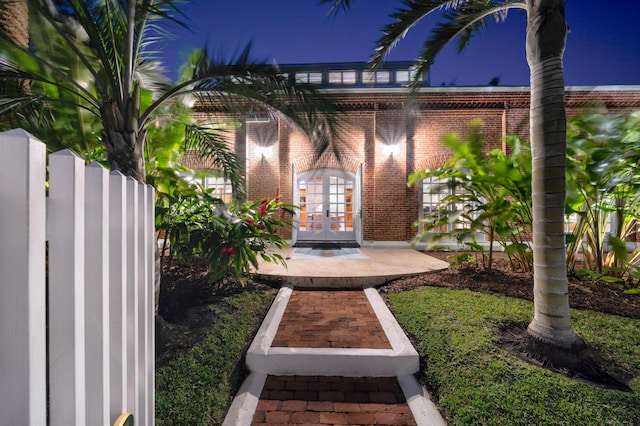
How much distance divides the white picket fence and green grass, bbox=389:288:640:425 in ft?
5.91

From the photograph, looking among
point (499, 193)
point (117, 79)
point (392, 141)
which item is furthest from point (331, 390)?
point (392, 141)

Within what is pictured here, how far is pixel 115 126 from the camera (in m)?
1.95

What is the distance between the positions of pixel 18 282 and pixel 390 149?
8.28 m

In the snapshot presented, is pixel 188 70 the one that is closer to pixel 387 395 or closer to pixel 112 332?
pixel 112 332

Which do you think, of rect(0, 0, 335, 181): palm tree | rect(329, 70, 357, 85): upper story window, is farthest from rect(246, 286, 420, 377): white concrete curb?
rect(329, 70, 357, 85): upper story window

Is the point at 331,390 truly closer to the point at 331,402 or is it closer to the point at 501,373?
the point at 331,402

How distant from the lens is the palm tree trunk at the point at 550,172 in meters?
2.02

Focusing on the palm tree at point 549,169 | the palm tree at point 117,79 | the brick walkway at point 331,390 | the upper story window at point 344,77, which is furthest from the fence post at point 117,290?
the upper story window at point 344,77

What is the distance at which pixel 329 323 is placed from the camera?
282cm

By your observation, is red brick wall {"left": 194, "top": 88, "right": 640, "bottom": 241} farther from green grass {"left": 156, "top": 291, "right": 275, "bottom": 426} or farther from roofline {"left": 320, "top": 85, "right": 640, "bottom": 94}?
green grass {"left": 156, "top": 291, "right": 275, "bottom": 426}

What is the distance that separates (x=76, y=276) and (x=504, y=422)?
6.92ft

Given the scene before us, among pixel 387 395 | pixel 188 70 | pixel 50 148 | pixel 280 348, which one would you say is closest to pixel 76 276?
pixel 280 348

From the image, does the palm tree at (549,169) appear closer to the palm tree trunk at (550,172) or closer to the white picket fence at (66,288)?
the palm tree trunk at (550,172)

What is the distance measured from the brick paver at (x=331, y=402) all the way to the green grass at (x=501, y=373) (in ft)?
0.99
